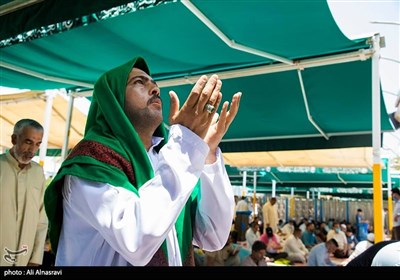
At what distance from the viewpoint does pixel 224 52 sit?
2.93m

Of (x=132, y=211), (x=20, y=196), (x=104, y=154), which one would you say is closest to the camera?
(x=132, y=211)

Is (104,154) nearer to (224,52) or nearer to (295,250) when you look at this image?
(224,52)

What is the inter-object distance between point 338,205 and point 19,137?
15917mm

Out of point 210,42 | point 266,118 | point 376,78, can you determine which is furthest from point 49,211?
point 266,118

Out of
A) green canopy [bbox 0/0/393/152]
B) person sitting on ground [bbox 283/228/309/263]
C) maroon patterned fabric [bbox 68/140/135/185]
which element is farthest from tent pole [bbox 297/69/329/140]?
person sitting on ground [bbox 283/228/309/263]

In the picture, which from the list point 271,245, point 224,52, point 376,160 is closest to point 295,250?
point 271,245

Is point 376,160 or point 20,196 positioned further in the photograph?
point 376,160

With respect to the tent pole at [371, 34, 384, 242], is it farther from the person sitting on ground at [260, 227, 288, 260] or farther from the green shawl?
the person sitting on ground at [260, 227, 288, 260]

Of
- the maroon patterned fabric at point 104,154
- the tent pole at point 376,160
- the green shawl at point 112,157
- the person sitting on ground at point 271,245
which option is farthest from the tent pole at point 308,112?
the person sitting on ground at point 271,245

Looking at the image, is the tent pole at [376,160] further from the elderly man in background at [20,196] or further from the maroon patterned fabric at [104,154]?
the elderly man in background at [20,196]

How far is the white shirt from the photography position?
28.3 inches

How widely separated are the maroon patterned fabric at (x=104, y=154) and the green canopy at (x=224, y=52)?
0.66m

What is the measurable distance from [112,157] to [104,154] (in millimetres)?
22

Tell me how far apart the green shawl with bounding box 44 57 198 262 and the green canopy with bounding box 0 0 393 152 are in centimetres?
47
